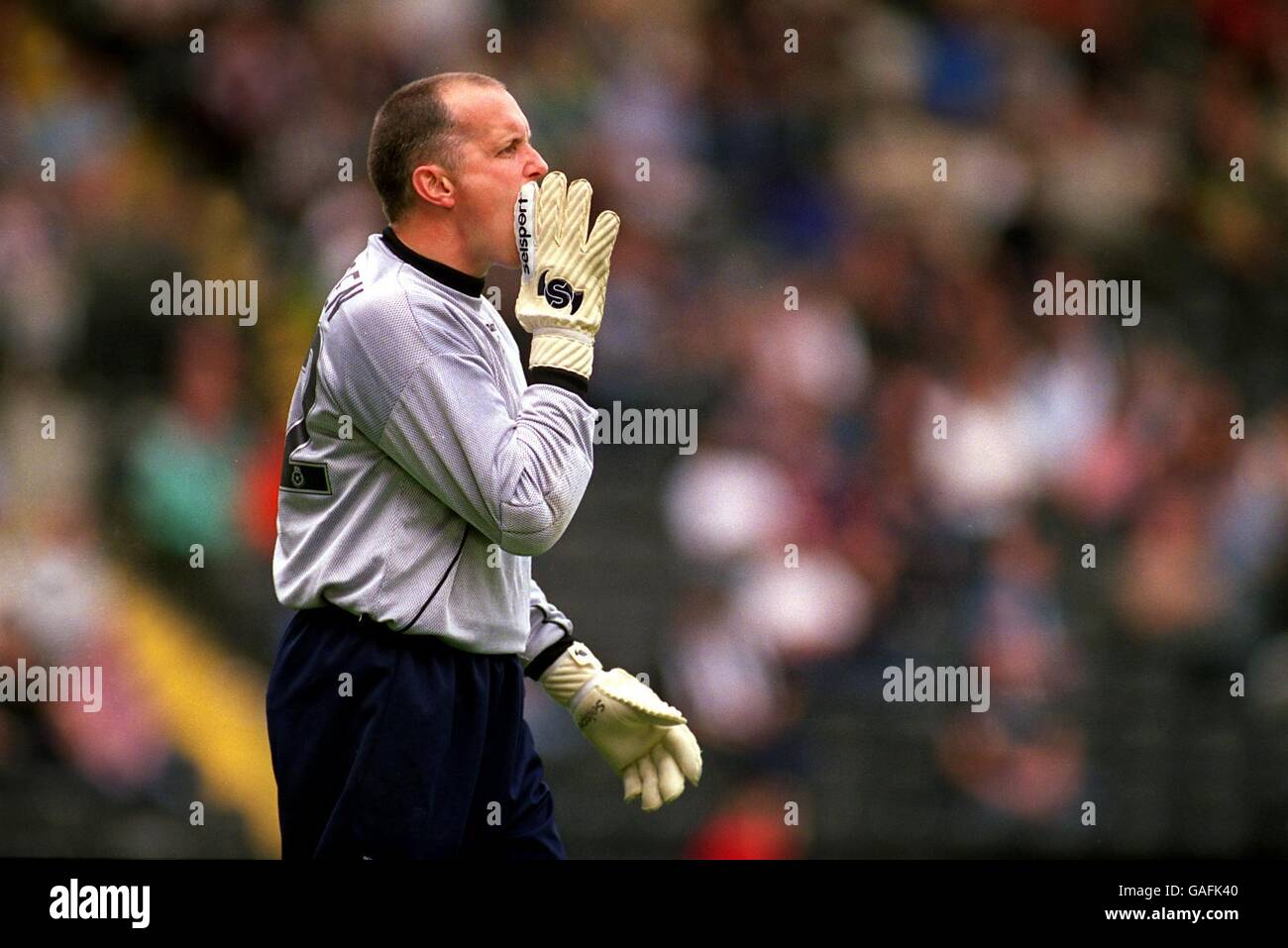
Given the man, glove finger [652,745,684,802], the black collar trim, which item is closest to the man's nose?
the man

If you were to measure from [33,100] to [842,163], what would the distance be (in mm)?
3401

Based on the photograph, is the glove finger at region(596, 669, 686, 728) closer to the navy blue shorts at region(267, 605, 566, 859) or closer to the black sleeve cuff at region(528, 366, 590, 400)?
the navy blue shorts at region(267, 605, 566, 859)

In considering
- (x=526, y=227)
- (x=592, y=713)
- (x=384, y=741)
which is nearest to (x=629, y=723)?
(x=592, y=713)

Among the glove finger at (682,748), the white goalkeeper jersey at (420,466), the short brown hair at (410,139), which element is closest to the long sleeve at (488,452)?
the white goalkeeper jersey at (420,466)

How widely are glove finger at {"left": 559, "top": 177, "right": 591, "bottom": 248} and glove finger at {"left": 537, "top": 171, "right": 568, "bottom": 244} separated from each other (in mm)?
12

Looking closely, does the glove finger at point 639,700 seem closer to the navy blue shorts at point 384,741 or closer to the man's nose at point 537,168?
the navy blue shorts at point 384,741

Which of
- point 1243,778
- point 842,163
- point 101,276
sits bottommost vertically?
point 1243,778

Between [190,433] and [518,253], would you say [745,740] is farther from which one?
[518,253]

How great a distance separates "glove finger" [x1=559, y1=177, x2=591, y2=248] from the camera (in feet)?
10.8

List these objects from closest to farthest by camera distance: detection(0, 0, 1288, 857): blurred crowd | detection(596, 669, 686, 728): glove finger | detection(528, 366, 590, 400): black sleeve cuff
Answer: detection(528, 366, 590, 400): black sleeve cuff, detection(596, 669, 686, 728): glove finger, detection(0, 0, 1288, 857): blurred crowd

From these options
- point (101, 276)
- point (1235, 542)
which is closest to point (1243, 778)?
point (1235, 542)

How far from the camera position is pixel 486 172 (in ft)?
11.1

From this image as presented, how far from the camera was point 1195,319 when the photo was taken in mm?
8203

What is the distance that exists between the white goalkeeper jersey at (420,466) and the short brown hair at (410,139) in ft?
0.45
